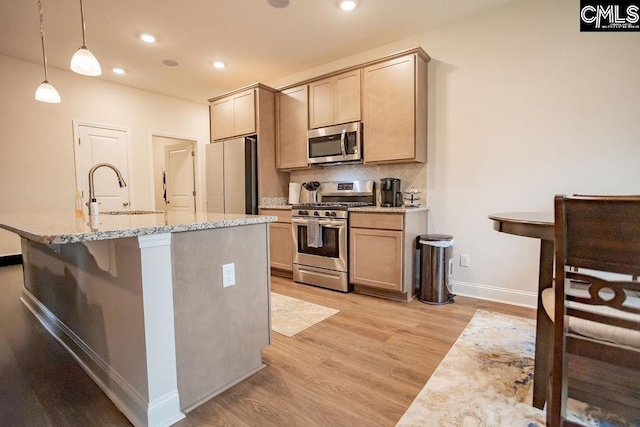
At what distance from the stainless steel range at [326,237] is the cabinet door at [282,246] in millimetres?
111

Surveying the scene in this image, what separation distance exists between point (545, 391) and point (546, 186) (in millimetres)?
1837

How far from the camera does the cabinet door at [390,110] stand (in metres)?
2.95

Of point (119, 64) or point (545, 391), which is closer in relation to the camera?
point (545, 391)

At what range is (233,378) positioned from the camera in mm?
1636

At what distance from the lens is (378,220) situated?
2898 mm

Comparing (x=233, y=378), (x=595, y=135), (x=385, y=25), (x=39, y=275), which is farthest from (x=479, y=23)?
(x=39, y=275)

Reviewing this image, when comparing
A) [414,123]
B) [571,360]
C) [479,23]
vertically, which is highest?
[479,23]

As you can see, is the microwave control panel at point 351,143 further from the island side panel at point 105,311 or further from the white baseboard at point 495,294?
the island side panel at point 105,311

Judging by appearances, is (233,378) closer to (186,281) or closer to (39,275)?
(186,281)

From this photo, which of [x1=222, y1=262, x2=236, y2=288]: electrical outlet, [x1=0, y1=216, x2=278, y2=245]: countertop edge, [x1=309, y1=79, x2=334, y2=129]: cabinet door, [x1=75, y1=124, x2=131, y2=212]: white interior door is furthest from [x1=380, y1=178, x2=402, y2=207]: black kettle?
[x1=75, y1=124, x2=131, y2=212]: white interior door

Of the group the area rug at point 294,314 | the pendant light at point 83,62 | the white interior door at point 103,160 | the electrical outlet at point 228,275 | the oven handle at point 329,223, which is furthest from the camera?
the white interior door at point 103,160

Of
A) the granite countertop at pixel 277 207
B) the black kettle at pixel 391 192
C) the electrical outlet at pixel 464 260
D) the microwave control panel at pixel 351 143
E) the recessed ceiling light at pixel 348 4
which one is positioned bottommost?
the electrical outlet at pixel 464 260

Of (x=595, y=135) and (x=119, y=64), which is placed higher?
(x=119, y=64)

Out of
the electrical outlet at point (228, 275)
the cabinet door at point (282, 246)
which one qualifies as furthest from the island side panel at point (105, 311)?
the cabinet door at point (282, 246)
